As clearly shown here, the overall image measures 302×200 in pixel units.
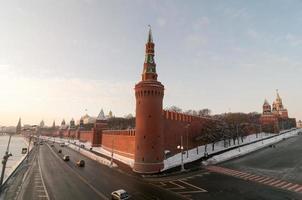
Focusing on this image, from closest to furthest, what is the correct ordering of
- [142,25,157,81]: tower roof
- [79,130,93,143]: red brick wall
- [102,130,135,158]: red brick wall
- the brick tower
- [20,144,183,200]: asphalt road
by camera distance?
1. [20,144,183,200]: asphalt road
2. the brick tower
3. [142,25,157,81]: tower roof
4. [102,130,135,158]: red brick wall
5. [79,130,93,143]: red brick wall

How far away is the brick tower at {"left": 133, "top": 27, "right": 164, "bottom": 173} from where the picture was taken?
136 ft

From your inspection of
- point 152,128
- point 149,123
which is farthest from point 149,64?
point 152,128

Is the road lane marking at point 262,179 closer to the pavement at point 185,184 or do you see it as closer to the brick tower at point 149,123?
the pavement at point 185,184

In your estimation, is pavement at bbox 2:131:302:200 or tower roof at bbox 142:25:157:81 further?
tower roof at bbox 142:25:157:81

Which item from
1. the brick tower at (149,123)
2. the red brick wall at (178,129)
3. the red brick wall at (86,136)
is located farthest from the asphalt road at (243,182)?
the red brick wall at (86,136)

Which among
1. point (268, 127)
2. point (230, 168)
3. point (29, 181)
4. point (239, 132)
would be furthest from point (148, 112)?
point (268, 127)

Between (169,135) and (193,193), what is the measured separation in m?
24.3

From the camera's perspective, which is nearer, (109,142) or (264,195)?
(264,195)

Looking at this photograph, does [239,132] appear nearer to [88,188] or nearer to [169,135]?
[169,135]

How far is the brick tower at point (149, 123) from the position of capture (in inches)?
1638

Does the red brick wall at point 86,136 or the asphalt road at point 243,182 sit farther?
the red brick wall at point 86,136

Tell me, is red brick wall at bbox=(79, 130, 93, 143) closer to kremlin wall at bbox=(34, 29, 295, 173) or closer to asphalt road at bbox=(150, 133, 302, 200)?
kremlin wall at bbox=(34, 29, 295, 173)

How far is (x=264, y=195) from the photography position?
1038 inches

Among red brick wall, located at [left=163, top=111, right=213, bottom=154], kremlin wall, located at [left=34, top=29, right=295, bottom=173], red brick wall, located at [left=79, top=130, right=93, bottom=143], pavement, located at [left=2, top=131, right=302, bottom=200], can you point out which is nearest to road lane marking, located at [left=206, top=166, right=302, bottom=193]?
pavement, located at [left=2, top=131, right=302, bottom=200]
